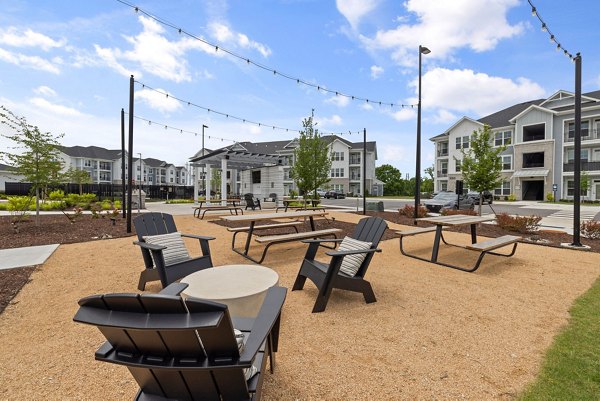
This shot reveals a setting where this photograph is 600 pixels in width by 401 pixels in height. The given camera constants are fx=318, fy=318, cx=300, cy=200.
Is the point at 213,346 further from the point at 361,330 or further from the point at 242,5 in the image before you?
the point at 242,5

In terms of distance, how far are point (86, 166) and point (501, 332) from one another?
79217mm

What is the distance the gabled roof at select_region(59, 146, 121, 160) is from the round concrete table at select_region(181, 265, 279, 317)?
7622 centimetres

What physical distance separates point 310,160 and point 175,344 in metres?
14.5

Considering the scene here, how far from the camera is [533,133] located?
38.3m

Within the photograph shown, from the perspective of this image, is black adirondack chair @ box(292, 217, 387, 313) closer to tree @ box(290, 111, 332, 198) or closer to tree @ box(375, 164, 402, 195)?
tree @ box(290, 111, 332, 198)

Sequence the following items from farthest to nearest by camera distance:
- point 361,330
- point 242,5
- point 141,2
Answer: point 242,5
point 141,2
point 361,330

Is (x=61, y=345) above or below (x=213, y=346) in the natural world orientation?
below

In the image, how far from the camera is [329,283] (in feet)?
13.0

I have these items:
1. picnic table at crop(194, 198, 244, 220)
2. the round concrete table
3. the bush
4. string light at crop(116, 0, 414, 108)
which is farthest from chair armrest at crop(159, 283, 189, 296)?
picnic table at crop(194, 198, 244, 220)

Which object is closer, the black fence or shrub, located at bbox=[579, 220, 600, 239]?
shrub, located at bbox=[579, 220, 600, 239]

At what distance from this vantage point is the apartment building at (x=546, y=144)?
34094 millimetres

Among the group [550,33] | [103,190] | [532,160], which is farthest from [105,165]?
[550,33]

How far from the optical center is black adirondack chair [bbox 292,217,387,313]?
3939mm

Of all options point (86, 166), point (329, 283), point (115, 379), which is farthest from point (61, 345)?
point (86, 166)
